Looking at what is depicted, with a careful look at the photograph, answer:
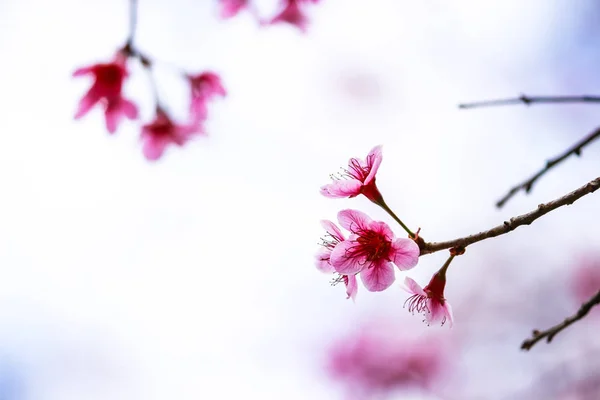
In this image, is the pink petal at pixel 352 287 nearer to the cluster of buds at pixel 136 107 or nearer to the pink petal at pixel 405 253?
the pink petal at pixel 405 253

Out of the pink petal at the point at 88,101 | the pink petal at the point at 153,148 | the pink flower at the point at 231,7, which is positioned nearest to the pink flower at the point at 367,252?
the pink petal at the point at 88,101

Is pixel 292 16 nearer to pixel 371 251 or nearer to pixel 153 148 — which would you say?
pixel 153 148

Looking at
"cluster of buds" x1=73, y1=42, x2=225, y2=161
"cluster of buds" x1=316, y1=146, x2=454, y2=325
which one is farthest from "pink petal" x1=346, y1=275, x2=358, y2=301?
"cluster of buds" x1=73, y1=42, x2=225, y2=161

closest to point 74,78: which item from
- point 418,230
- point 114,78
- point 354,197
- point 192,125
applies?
point 114,78

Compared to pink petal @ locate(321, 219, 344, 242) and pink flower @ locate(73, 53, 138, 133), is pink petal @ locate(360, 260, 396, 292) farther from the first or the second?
pink flower @ locate(73, 53, 138, 133)

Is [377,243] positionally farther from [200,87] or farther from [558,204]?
[200,87]

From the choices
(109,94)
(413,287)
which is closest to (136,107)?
(109,94)
